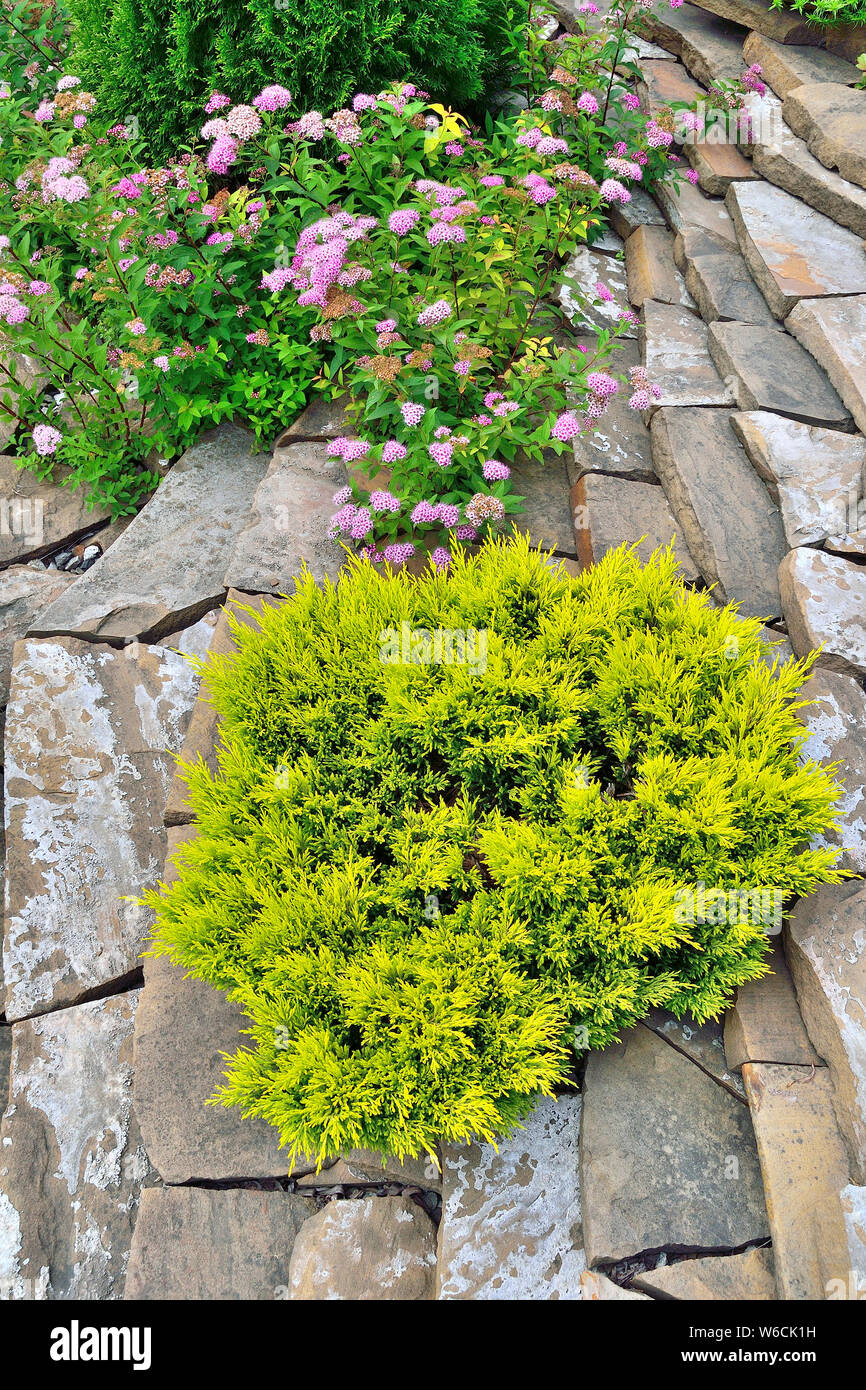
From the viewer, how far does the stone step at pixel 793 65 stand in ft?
15.2

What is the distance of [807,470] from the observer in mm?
3385

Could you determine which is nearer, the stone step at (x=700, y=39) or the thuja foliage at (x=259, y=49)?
the thuja foliage at (x=259, y=49)

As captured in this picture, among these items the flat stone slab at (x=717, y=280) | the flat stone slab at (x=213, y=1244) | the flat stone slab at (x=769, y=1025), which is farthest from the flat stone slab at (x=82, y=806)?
the flat stone slab at (x=717, y=280)

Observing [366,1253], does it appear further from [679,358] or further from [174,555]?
[679,358]

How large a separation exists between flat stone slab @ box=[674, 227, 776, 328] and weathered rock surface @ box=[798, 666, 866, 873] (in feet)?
6.61

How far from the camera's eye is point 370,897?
2.48 metres

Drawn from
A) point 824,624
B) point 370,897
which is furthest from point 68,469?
point 824,624

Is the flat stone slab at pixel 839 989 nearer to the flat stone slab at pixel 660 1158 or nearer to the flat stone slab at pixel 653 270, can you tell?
the flat stone slab at pixel 660 1158

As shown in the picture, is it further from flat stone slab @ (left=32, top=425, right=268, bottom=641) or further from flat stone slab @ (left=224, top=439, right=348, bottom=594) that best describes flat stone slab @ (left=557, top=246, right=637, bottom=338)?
flat stone slab @ (left=32, top=425, right=268, bottom=641)

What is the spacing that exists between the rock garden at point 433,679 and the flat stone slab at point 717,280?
3 cm

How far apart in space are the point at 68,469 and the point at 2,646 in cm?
113

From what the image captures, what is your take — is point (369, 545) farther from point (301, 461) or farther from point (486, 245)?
point (486, 245)

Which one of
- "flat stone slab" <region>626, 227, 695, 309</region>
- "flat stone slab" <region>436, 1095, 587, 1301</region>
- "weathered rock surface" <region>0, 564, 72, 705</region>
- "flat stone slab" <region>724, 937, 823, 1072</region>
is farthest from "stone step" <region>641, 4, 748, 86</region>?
"flat stone slab" <region>436, 1095, 587, 1301</region>

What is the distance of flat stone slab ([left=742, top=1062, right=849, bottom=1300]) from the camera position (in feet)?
6.80
